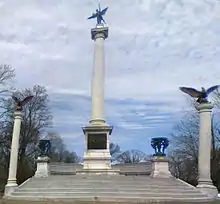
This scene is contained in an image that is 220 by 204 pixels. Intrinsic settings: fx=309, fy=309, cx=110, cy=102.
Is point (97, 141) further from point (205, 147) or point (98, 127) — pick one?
point (205, 147)

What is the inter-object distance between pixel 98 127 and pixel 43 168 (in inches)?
178

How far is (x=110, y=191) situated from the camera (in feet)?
46.9

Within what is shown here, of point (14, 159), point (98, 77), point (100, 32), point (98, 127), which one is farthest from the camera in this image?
point (100, 32)

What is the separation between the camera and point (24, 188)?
1634cm

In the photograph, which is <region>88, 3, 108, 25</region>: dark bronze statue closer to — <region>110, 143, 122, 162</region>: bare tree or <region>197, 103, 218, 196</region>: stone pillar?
<region>197, 103, 218, 196</region>: stone pillar

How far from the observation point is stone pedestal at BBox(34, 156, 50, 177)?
65.6ft

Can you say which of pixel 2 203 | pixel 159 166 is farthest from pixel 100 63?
pixel 2 203

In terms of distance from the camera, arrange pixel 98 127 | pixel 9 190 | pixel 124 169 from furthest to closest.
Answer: pixel 124 169 → pixel 98 127 → pixel 9 190

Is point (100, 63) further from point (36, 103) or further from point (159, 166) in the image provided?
point (36, 103)

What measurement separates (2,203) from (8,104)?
1662 centimetres

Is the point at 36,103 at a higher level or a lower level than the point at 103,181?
higher

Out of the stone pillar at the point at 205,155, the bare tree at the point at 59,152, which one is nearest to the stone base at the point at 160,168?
the stone pillar at the point at 205,155

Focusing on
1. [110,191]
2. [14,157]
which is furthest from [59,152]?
[110,191]

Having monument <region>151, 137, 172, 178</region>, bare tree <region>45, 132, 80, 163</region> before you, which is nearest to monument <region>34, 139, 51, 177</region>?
monument <region>151, 137, 172, 178</region>
